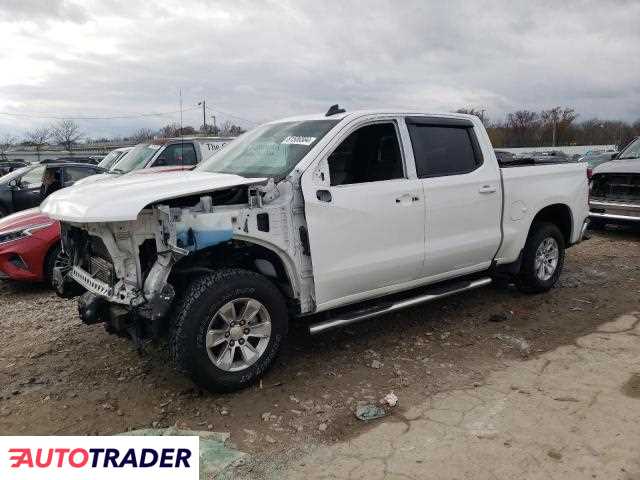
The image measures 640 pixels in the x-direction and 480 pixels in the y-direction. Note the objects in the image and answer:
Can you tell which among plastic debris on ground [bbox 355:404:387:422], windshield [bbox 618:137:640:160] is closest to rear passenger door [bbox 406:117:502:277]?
plastic debris on ground [bbox 355:404:387:422]

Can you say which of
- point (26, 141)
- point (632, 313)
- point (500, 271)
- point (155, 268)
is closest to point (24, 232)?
point (155, 268)

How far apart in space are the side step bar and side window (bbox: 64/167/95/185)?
766 centimetres

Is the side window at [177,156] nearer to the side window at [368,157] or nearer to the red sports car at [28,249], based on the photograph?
the red sports car at [28,249]

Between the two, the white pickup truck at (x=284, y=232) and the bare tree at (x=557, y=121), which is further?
the bare tree at (x=557, y=121)

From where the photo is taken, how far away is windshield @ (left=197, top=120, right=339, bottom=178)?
4070mm

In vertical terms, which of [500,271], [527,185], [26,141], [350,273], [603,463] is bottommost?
[603,463]

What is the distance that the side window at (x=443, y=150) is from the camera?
4.55m

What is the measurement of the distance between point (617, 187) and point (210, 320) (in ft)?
27.0

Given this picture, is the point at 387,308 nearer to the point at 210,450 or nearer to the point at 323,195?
the point at 323,195

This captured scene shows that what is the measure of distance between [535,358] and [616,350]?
0.74 m

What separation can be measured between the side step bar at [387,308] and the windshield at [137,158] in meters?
7.47

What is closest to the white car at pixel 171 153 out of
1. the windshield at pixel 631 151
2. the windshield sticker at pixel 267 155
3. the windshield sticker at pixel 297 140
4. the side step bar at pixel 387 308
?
the windshield sticker at pixel 267 155

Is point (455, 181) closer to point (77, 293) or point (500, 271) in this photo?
point (500, 271)

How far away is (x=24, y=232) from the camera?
614cm
